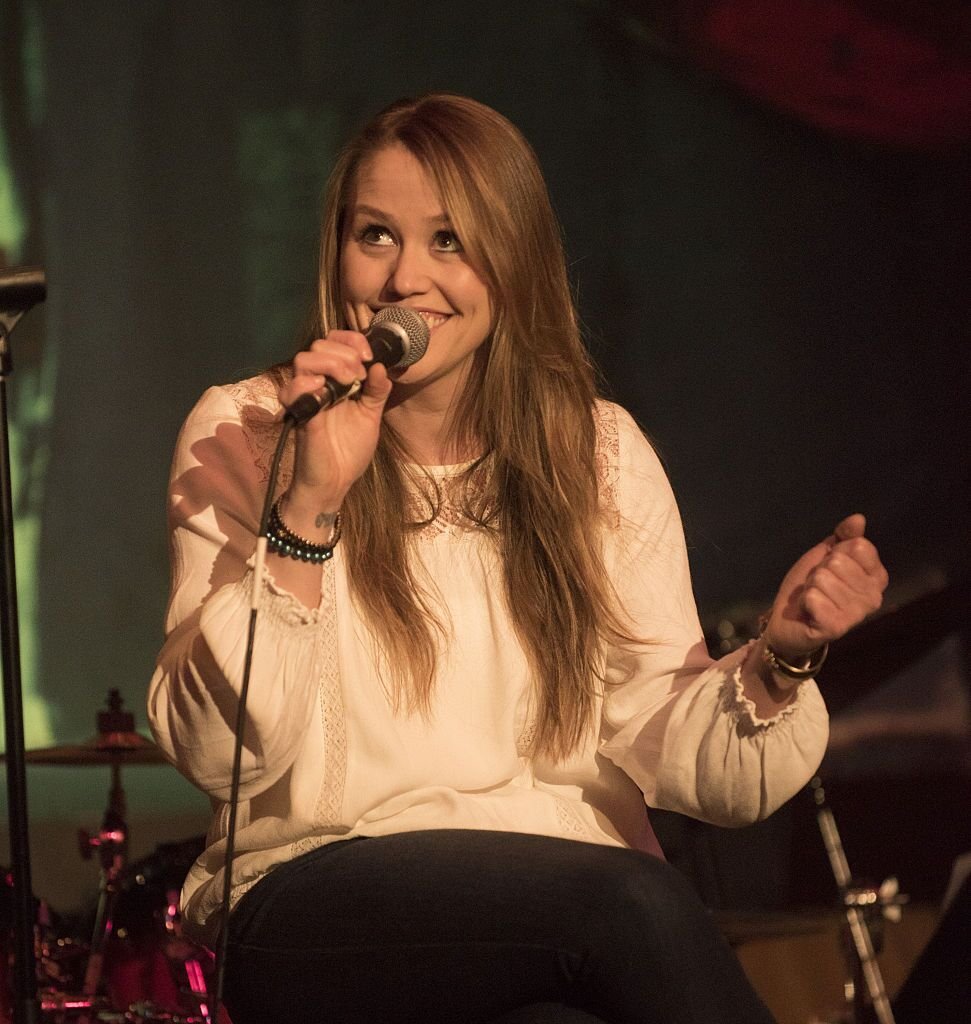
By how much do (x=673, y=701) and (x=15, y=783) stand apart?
0.74 m

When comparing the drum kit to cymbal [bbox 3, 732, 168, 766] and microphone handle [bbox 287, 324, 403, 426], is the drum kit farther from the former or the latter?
microphone handle [bbox 287, 324, 403, 426]

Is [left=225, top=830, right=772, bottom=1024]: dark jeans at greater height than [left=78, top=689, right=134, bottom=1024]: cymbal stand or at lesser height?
greater

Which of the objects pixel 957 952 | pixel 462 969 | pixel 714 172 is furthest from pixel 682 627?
pixel 714 172

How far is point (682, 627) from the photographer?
1827mm

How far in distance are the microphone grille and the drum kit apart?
4.92ft

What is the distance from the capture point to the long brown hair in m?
1.74

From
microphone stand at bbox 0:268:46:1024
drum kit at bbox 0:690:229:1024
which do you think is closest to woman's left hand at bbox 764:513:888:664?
microphone stand at bbox 0:268:46:1024

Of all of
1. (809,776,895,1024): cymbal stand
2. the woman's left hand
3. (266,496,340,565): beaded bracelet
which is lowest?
(809,776,895,1024): cymbal stand

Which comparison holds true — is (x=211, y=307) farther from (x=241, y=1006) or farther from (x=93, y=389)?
(x=241, y=1006)

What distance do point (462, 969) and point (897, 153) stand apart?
2.80 metres

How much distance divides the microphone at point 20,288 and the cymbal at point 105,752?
1564 mm

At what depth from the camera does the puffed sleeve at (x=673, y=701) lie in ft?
5.30

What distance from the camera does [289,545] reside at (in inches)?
58.4

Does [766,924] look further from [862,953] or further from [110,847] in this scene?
[110,847]
